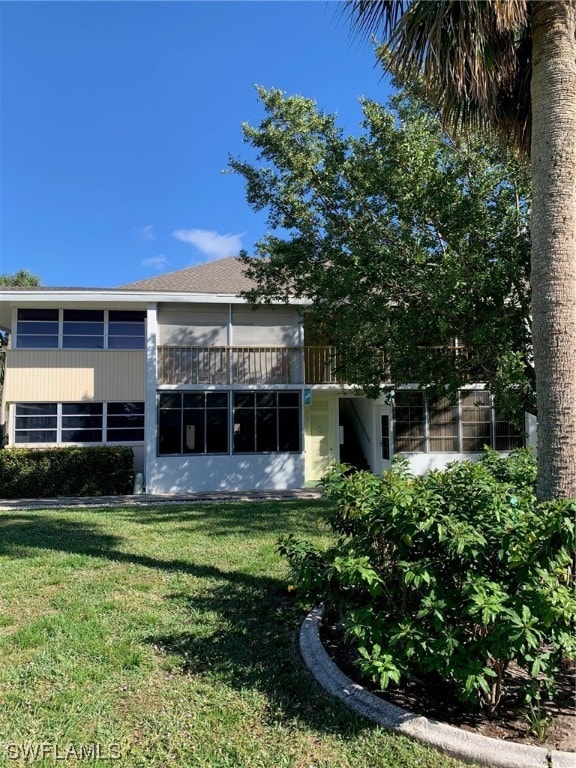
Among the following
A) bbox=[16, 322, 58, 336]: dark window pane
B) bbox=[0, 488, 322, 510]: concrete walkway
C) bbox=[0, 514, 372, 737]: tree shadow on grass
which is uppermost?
bbox=[16, 322, 58, 336]: dark window pane

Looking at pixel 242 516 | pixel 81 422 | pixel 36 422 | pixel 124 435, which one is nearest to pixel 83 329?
pixel 81 422

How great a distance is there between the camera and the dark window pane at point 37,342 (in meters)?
16.9

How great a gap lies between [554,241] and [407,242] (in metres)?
5.60

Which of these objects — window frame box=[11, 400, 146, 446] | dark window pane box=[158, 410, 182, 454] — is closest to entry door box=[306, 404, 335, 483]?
dark window pane box=[158, 410, 182, 454]

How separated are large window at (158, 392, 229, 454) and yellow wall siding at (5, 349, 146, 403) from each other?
5.86 ft

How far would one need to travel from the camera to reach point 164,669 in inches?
156

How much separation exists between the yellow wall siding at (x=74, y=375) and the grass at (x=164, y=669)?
9.92m

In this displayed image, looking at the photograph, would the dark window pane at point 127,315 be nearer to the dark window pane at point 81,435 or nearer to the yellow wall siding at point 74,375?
the yellow wall siding at point 74,375

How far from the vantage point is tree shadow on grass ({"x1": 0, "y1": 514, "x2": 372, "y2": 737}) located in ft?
11.1

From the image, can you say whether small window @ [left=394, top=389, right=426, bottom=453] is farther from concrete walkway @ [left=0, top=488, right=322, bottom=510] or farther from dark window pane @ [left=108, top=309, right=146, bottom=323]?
dark window pane @ [left=108, top=309, right=146, bottom=323]

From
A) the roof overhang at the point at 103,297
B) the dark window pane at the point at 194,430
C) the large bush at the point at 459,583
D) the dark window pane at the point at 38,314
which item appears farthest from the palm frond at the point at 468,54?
the dark window pane at the point at 38,314

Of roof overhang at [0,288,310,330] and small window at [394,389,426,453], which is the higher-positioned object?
roof overhang at [0,288,310,330]

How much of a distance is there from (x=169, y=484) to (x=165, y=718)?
41.8 ft

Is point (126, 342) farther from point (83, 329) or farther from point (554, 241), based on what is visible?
point (554, 241)
